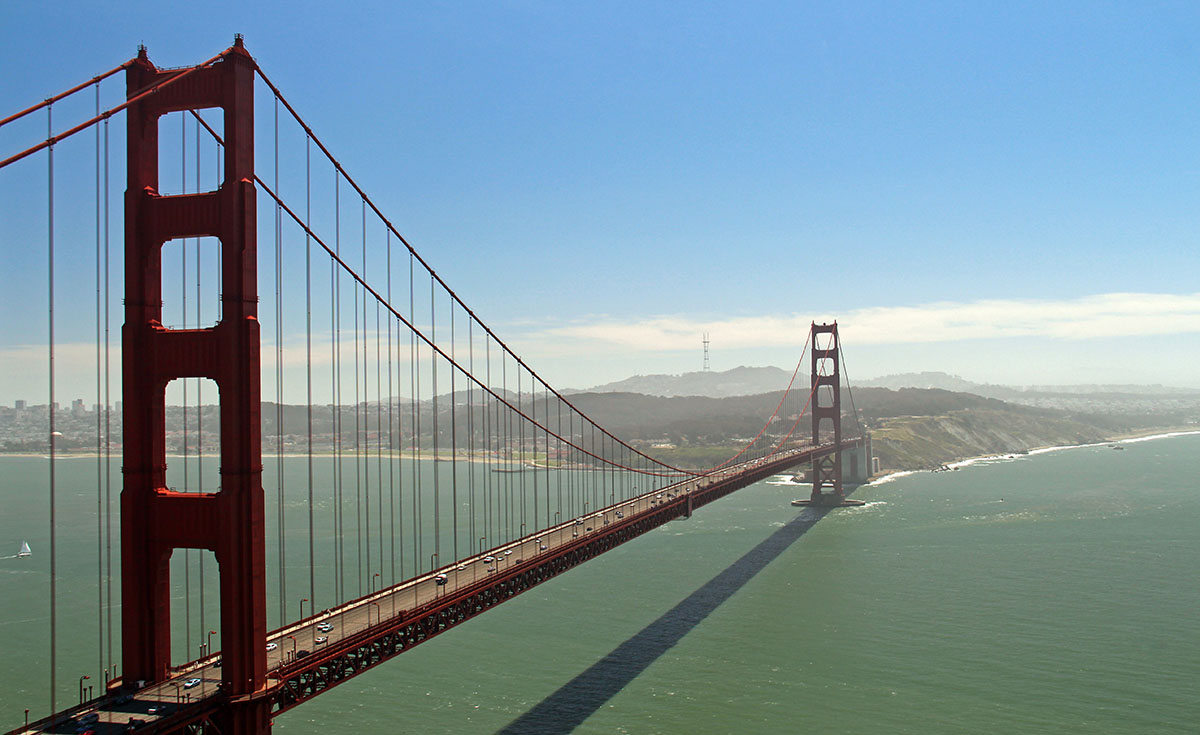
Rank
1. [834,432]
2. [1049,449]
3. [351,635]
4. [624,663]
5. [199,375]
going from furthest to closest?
[1049,449] → [834,432] → [624,663] → [351,635] → [199,375]

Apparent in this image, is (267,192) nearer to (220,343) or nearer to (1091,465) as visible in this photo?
(220,343)

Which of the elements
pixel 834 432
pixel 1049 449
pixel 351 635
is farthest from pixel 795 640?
pixel 1049 449

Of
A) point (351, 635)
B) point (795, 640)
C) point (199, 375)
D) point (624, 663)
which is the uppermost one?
point (199, 375)

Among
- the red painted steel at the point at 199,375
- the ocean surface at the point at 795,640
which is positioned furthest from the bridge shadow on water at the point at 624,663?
the red painted steel at the point at 199,375

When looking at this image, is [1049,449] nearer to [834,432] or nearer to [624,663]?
[834,432]

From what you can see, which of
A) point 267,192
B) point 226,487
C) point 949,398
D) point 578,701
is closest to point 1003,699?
point 578,701
